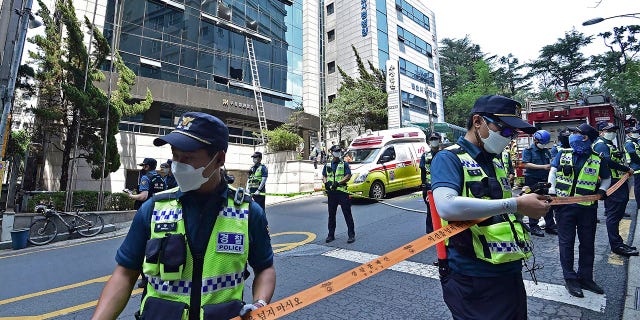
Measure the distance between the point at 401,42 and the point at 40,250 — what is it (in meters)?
37.6

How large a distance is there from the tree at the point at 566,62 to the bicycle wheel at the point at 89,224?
4581cm

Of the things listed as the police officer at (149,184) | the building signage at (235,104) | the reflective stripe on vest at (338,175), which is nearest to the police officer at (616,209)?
the reflective stripe on vest at (338,175)

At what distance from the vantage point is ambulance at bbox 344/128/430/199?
34.8 ft

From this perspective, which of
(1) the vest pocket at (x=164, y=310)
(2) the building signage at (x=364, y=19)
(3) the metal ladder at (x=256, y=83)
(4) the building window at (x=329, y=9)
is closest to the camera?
(1) the vest pocket at (x=164, y=310)

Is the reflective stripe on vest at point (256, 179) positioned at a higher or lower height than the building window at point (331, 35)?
lower

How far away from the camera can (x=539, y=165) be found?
20.3ft

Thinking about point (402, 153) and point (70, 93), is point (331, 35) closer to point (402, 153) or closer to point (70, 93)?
point (402, 153)

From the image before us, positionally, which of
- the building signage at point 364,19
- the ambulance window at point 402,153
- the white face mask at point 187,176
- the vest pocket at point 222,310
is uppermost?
the building signage at point 364,19

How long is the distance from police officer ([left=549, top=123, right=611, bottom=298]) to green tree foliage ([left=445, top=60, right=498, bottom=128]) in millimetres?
38012

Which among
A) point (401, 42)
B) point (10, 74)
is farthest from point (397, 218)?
point (401, 42)

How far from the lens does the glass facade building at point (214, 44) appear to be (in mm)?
19328

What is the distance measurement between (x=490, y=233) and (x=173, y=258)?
159 centimetres

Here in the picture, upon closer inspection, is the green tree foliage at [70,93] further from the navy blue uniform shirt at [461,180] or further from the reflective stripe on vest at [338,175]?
the navy blue uniform shirt at [461,180]

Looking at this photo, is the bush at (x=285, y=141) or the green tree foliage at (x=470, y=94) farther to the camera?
the green tree foliage at (x=470, y=94)
